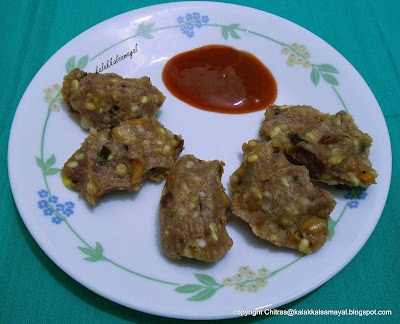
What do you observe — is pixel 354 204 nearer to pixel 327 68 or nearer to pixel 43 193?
pixel 327 68

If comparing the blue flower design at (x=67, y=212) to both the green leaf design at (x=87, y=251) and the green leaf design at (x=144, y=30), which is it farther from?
the green leaf design at (x=144, y=30)

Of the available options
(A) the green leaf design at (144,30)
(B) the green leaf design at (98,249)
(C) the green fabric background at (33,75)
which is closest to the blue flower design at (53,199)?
(C) the green fabric background at (33,75)

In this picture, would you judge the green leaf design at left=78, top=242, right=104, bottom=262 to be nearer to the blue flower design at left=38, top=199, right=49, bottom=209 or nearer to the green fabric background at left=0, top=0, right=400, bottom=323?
the green fabric background at left=0, top=0, right=400, bottom=323

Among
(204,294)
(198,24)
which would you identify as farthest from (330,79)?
(204,294)

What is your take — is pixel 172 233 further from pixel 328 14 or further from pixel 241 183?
pixel 328 14

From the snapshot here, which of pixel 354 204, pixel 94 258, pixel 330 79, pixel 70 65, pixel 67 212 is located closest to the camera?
pixel 94 258

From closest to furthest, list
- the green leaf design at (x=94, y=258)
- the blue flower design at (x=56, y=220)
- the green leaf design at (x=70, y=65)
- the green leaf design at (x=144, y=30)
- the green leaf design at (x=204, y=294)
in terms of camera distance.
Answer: the green leaf design at (x=204, y=294) → the green leaf design at (x=94, y=258) → the blue flower design at (x=56, y=220) → the green leaf design at (x=70, y=65) → the green leaf design at (x=144, y=30)
